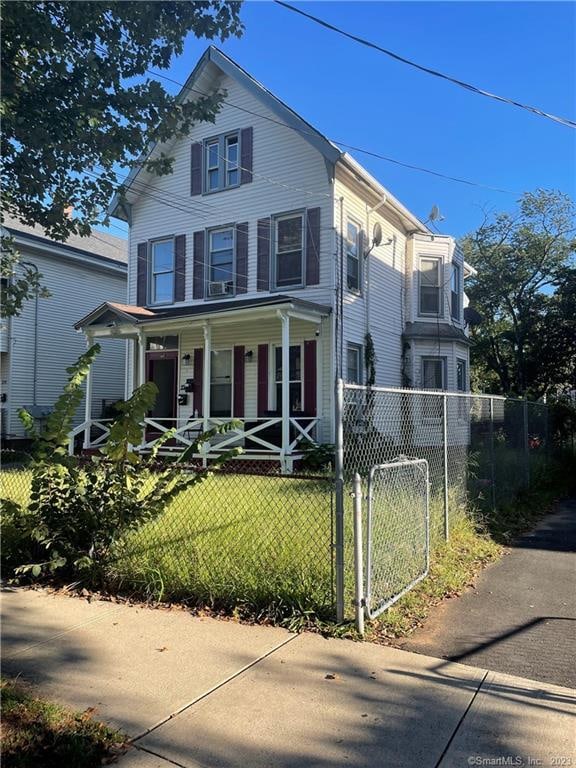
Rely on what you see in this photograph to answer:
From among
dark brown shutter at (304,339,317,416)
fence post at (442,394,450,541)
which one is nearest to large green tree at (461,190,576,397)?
dark brown shutter at (304,339,317,416)

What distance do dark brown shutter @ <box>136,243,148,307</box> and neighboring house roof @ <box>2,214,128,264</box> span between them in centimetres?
250

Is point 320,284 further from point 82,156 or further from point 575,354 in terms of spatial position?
point 575,354

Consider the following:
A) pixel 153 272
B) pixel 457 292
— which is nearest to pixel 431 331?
pixel 457 292

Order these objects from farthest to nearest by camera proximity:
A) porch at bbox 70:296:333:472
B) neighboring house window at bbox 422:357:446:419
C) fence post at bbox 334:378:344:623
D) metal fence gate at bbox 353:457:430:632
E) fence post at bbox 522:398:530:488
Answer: neighboring house window at bbox 422:357:446:419 → porch at bbox 70:296:333:472 → fence post at bbox 522:398:530:488 → metal fence gate at bbox 353:457:430:632 → fence post at bbox 334:378:344:623

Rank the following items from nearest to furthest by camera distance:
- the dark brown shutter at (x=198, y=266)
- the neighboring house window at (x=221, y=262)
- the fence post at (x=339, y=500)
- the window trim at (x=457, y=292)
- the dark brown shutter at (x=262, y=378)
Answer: the fence post at (x=339, y=500), the dark brown shutter at (x=262, y=378), the neighboring house window at (x=221, y=262), the dark brown shutter at (x=198, y=266), the window trim at (x=457, y=292)

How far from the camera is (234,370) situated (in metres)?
15.2

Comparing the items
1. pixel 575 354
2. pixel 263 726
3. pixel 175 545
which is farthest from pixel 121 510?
pixel 575 354

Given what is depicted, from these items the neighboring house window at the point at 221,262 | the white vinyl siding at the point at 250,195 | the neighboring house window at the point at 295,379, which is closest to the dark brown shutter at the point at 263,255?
the white vinyl siding at the point at 250,195

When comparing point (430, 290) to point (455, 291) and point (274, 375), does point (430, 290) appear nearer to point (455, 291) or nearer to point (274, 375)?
point (455, 291)

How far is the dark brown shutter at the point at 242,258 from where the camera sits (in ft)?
48.7

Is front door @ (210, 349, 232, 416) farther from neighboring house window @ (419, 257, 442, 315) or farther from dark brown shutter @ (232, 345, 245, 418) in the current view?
neighboring house window @ (419, 257, 442, 315)

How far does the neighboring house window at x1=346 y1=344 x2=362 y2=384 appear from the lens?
46.8 feet

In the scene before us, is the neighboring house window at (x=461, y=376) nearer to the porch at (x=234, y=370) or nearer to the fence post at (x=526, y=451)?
the porch at (x=234, y=370)

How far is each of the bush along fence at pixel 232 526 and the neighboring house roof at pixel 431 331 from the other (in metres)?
10.6
